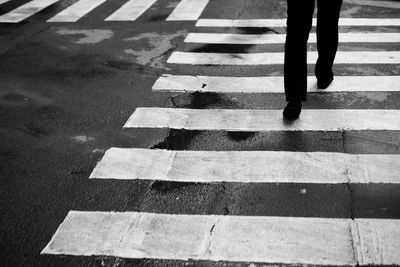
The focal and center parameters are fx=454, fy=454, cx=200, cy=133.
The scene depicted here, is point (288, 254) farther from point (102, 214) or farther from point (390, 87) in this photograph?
point (390, 87)

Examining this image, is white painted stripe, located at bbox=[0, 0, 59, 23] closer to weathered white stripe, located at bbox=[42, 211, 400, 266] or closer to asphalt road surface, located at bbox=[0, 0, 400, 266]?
asphalt road surface, located at bbox=[0, 0, 400, 266]

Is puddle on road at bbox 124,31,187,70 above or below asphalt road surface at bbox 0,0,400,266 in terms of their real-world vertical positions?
below

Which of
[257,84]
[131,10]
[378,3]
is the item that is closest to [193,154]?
[257,84]

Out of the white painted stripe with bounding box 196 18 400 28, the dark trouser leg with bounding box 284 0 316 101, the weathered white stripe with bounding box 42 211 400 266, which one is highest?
the dark trouser leg with bounding box 284 0 316 101

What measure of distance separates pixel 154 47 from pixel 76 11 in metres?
3.36

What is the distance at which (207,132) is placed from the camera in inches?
184

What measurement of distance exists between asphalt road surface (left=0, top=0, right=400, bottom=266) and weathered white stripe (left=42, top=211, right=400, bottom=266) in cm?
1

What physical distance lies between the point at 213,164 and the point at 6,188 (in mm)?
1782

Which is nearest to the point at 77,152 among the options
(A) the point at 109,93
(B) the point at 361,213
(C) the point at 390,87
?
(A) the point at 109,93

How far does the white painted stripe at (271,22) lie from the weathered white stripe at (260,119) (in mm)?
3665

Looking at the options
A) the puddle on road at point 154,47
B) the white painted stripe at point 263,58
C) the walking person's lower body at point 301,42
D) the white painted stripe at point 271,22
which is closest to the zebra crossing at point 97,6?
the white painted stripe at point 271,22

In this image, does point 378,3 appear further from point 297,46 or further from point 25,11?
point 25,11

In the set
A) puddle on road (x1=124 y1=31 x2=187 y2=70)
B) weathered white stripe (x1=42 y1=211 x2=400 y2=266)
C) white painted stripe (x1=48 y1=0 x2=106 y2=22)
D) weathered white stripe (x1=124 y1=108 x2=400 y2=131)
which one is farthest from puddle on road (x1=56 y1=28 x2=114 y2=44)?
weathered white stripe (x1=42 y1=211 x2=400 y2=266)

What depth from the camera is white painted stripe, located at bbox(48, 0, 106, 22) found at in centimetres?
924
